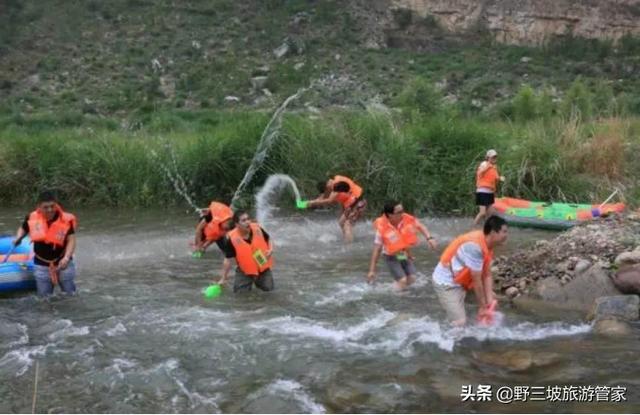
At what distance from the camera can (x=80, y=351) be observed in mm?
7766

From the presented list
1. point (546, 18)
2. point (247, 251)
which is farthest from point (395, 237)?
point (546, 18)

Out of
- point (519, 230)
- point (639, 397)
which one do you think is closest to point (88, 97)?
point (519, 230)

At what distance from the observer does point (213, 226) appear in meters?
11.7

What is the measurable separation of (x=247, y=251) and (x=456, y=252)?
2928 mm

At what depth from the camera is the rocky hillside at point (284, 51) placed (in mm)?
41719

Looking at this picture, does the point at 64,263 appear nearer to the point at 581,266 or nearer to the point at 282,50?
the point at 581,266

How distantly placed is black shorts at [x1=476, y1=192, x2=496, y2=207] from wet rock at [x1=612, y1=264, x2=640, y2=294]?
5.05m

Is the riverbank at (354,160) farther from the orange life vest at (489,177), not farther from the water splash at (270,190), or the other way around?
the orange life vest at (489,177)

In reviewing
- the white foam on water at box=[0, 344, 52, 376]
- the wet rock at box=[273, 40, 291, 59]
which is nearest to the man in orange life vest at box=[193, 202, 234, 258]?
the white foam on water at box=[0, 344, 52, 376]

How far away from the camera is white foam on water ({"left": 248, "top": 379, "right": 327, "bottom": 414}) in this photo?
6255 mm

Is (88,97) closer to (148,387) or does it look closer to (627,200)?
(627,200)

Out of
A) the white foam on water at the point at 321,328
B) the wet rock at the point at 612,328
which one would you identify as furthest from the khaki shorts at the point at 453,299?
the wet rock at the point at 612,328

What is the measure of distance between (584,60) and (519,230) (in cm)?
3423

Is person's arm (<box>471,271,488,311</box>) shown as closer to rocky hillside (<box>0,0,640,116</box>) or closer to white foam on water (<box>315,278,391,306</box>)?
white foam on water (<box>315,278,391,306</box>)
